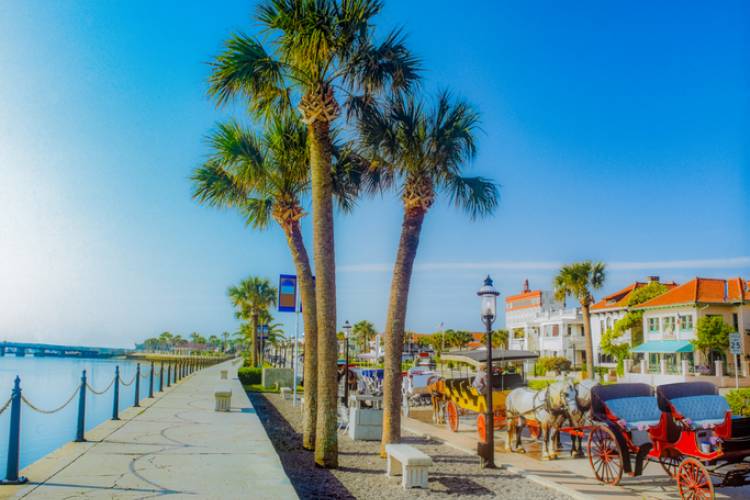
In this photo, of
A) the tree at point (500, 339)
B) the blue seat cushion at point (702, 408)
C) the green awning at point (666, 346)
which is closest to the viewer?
the blue seat cushion at point (702, 408)

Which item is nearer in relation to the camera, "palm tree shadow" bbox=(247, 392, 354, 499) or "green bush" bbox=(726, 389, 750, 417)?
"palm tree shadow" bbox=(247, 392, 354, 499)

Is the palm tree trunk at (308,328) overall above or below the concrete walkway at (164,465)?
above

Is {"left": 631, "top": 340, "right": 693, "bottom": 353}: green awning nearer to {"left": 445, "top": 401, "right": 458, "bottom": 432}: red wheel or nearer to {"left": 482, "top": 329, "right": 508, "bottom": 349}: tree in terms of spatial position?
{"left": 445, "top": 401, "right": 458, "bottom": 432}: red wheel

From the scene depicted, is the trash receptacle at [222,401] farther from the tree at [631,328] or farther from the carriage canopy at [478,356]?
the tree at [631,328]

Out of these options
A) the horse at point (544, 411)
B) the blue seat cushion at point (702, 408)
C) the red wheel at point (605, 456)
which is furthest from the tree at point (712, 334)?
the blue seat cushion at point (702, 408)

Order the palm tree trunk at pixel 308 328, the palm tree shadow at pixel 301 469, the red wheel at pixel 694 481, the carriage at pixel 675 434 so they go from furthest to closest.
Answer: the palm tree trunk at pixel 308 328, the palm tree shadow at pixel 301 469, the carriage at pixel 675 434, the red wheel at pixel 694 481

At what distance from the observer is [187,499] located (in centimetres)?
665

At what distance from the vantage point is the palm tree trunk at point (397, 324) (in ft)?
35.3

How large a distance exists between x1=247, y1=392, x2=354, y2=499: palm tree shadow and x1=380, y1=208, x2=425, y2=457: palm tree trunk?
1511 mm

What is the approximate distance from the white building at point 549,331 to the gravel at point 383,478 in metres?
53.5

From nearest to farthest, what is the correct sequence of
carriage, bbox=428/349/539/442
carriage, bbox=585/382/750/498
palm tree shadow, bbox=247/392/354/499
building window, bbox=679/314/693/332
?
carriage, bbox=585/382/750/498 → palm tree shadow, bbox=247/392/354/499 → carriage, bbox=428/349/539/442 → building window, bbox=679/314/693/332

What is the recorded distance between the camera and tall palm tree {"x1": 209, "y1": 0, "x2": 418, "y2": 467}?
9891mm

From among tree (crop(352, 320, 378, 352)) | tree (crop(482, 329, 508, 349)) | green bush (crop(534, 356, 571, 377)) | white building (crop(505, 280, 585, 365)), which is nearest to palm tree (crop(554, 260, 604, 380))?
green bush (crop(534, 356, 571, 377))

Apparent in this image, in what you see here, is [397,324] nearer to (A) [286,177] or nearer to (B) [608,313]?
(A) [286,177]
